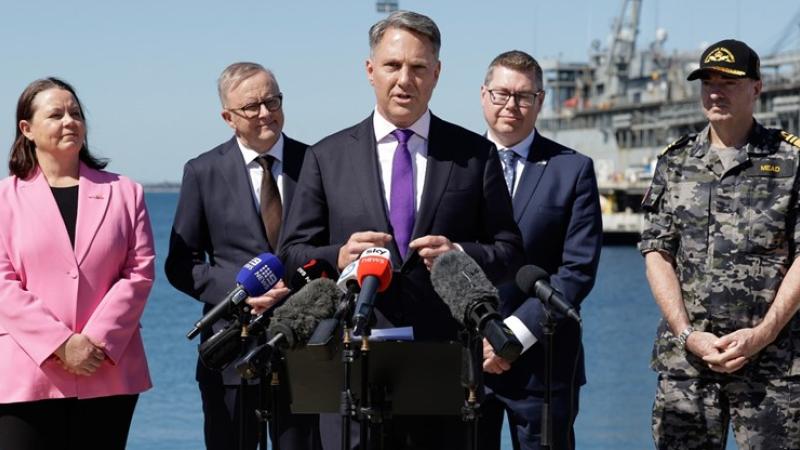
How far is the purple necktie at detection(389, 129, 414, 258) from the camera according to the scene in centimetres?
510

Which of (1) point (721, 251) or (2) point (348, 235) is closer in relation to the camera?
(2) point (348, 235)

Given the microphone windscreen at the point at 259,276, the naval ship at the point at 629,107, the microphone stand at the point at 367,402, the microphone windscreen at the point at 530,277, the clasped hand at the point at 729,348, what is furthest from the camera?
the naval ship at the point at 629,107

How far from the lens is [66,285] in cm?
582

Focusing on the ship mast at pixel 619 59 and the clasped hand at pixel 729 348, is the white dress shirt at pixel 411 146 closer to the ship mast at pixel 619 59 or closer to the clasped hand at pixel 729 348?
the clasped hand at pixel 729 348

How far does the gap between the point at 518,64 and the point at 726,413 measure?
1.86 meters

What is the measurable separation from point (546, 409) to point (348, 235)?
952 millimetres

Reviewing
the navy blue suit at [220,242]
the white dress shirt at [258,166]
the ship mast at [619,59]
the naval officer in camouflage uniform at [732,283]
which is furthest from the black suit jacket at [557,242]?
the ship mast at [619,59]

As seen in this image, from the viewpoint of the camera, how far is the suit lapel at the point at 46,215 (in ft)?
19.2

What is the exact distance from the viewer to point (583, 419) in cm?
1789

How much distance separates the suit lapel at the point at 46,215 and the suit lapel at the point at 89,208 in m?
0.05

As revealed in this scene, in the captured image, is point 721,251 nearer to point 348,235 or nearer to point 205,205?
point 348,235

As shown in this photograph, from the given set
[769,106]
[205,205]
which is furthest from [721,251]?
[769,106]

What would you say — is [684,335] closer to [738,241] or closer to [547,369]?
[738,241]

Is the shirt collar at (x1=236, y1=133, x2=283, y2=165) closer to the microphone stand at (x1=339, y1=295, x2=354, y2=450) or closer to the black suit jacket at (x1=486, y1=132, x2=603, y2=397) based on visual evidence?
the black suit jacket at (x1=486, y1=132, x2=603, y2=397)
